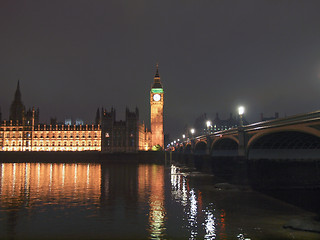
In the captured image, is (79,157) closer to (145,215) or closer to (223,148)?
(223,148)

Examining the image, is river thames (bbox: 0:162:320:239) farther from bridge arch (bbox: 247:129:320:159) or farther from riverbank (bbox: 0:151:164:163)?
riverbank (bbox: 0:151:164:163)

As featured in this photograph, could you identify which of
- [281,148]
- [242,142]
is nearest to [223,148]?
[281,148]

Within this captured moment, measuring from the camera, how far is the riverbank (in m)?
149

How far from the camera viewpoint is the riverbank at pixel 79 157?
488ft

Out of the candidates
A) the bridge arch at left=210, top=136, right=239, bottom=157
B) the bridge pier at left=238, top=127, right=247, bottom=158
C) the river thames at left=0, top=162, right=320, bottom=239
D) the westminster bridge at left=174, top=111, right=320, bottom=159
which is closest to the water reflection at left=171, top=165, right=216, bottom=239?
the river thames at left=0, top=162, right=320, bottom=239

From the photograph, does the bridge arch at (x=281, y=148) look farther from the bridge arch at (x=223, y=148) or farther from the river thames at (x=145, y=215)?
the bridge arch at (x=223, y=148)

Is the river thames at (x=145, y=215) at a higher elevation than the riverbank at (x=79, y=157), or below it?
below

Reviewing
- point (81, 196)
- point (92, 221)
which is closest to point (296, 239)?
point (92, 221)

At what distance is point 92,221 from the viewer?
2538 centimetres

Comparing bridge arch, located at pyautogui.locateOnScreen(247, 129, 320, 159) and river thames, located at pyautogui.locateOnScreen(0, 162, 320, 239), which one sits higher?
bridge arch, located at pyautogui.locateOnScreen(247, 129, 320, 159)

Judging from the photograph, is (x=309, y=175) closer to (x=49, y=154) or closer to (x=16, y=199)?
(x=16, y=199)

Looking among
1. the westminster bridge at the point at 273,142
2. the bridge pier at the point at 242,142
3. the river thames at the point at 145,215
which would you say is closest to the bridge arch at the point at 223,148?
the westminster bridge at the point at 273,142

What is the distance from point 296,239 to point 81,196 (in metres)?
25.4

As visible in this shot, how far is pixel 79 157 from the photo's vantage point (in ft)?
504
